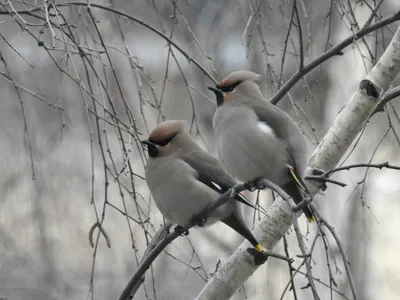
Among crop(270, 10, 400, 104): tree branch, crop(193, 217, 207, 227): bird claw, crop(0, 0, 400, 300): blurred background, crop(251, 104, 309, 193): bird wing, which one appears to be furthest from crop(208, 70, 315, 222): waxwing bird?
crop(0, 0, 400, 300): blurred background

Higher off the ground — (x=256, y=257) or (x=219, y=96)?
(x=219, y=96)

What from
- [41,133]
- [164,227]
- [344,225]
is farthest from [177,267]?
[164,227]

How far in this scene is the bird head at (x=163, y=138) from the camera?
3125 mm

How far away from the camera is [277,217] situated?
9.62 ft

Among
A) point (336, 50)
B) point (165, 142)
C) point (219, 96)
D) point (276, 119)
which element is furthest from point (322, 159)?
point (165, 142)

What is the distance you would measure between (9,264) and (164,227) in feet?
10.9

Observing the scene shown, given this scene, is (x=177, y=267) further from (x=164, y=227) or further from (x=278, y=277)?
(x=164, y=227)

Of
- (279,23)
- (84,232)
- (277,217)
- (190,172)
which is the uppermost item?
(279,23)

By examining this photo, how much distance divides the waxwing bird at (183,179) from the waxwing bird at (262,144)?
142 millimetres

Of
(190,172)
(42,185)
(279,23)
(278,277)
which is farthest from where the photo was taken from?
(278,277)

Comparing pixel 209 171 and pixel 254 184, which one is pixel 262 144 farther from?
pixel 209 171

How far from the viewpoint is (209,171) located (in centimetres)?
318

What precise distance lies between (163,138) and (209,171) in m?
0.21

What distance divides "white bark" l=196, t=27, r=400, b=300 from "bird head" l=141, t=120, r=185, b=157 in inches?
18.3
